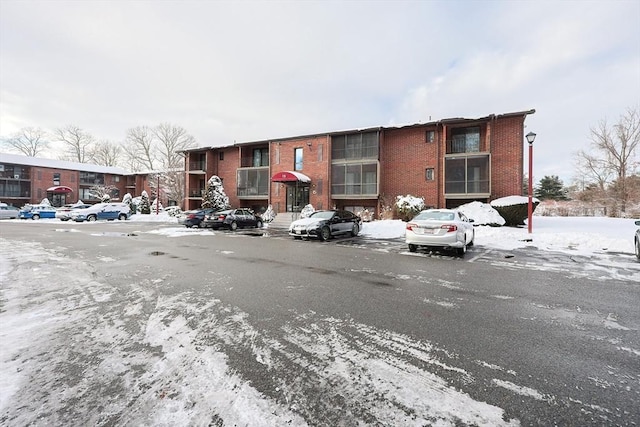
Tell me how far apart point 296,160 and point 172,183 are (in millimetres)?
23170

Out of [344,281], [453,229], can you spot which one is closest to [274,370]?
[344,281]

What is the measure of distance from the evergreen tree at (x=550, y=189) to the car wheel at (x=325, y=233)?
44.9 metres

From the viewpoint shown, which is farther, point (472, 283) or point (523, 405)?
point (472, 283)

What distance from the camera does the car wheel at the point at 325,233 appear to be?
13.6 metres

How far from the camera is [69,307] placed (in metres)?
4.43

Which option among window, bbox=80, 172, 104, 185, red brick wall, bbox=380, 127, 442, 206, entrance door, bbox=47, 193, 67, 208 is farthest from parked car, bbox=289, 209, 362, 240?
window, bbox=80, 172, 104, 185

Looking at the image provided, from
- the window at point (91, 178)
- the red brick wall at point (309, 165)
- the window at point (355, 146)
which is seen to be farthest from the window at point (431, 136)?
the window at point (91, 178)

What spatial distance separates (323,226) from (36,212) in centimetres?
3476

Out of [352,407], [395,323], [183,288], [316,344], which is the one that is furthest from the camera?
[183,288]

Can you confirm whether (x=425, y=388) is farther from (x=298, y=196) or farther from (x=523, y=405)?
(x=298, y=196)

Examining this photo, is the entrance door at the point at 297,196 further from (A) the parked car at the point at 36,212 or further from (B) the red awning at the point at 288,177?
(A) the parked car at the point at 36,212

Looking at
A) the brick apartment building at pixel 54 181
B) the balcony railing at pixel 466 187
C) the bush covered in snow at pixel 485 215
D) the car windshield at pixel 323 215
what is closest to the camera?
the car windshield at pixel 323 215

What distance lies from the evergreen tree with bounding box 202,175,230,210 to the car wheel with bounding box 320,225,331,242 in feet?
55.6

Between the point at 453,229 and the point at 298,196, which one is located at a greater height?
the point at 298,196
